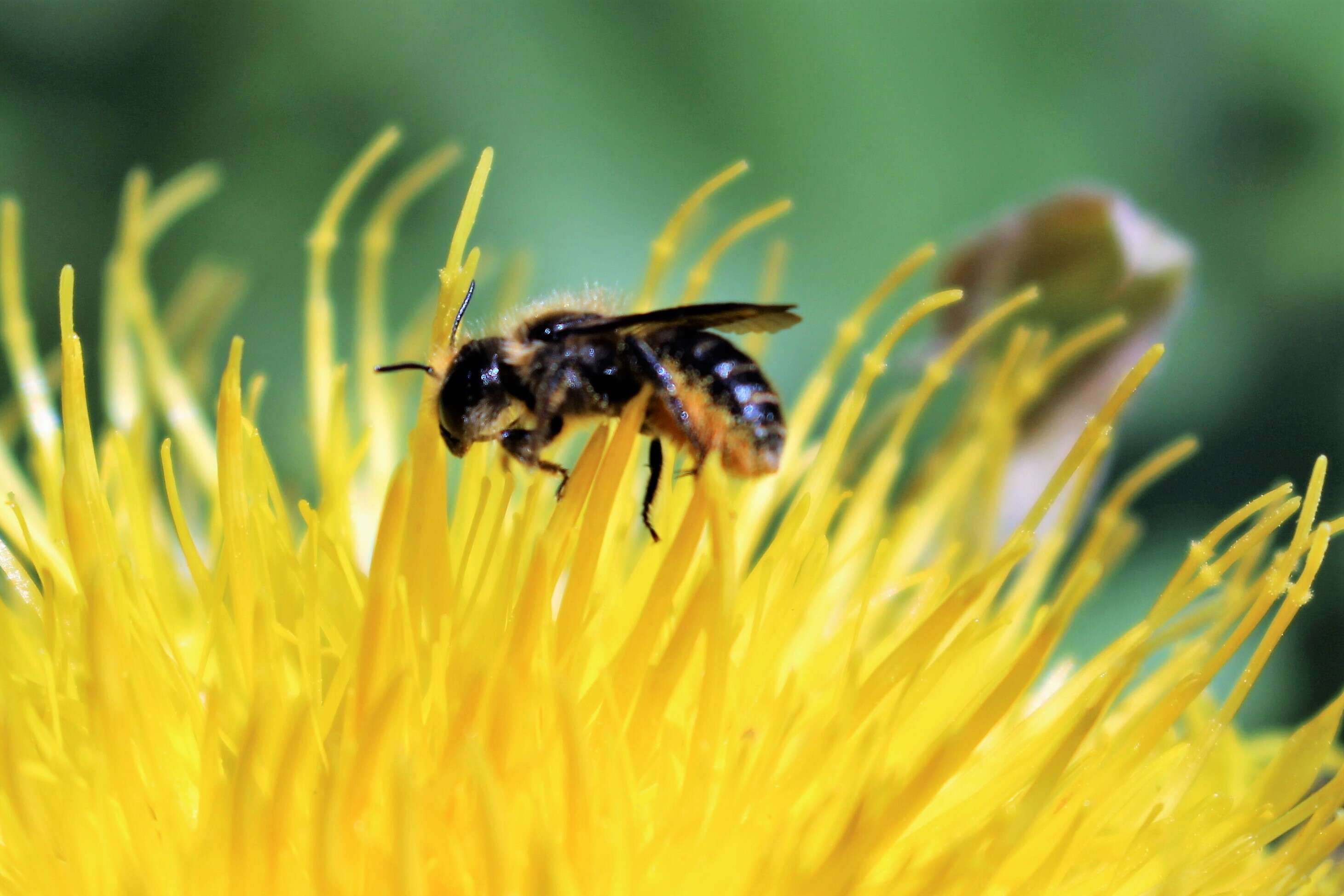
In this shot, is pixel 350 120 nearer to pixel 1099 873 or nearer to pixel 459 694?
pixel 459 694

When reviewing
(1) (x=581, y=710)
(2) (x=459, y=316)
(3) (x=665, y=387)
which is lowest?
(1) (x=581, y=710)

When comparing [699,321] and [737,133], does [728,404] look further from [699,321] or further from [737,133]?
[737,133]

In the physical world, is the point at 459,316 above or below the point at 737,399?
above

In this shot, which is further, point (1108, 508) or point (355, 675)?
point (1108, 508)

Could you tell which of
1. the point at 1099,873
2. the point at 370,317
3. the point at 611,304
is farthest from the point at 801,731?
the point at 370,317

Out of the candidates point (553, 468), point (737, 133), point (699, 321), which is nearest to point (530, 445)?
point (553, 468)

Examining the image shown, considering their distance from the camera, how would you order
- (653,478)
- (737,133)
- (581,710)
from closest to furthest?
(581,710), (653,478), (737,133)

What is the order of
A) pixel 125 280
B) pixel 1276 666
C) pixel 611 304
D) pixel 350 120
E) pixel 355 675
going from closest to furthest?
pixel 355 675, pixel 611 304, pixel 125 280, pixel 1276 666, pixel 350 120
